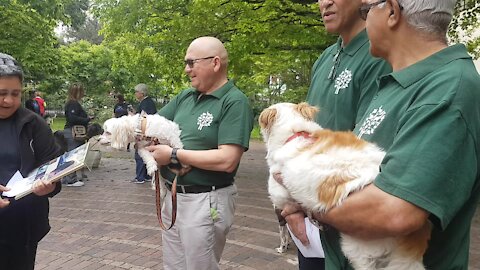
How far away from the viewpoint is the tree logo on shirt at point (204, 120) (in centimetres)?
329

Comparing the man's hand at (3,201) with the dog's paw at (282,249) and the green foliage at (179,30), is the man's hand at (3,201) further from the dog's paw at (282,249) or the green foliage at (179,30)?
the green foliage at (179,30)

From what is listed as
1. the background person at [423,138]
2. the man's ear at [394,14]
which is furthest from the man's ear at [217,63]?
the man's ear at [394,14]

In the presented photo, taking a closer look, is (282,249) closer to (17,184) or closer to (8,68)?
(17,184)

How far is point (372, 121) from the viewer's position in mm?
1676

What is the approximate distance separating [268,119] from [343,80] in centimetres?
46

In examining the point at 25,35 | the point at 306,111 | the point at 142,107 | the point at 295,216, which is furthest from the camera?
the point at 25,35

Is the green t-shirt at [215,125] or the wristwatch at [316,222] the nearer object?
the wristwatch at [316,222]

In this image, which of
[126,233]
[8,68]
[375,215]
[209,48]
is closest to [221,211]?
[209,48]

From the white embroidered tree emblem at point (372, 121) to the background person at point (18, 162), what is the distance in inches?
84.5

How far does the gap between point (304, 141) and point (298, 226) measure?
445 millimetres

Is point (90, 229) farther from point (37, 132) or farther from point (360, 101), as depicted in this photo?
point (360, 101)

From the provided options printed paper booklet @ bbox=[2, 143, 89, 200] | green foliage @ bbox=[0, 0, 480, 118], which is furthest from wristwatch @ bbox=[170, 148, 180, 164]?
green foliage @ bbox=[0, 0, 480, 118]

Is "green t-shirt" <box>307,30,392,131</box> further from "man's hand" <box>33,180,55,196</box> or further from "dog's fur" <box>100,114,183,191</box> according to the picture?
"man's hand" <box>33,180,55,196</box>

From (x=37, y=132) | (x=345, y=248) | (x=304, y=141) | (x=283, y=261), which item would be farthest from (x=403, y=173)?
(x=283, y=261)
